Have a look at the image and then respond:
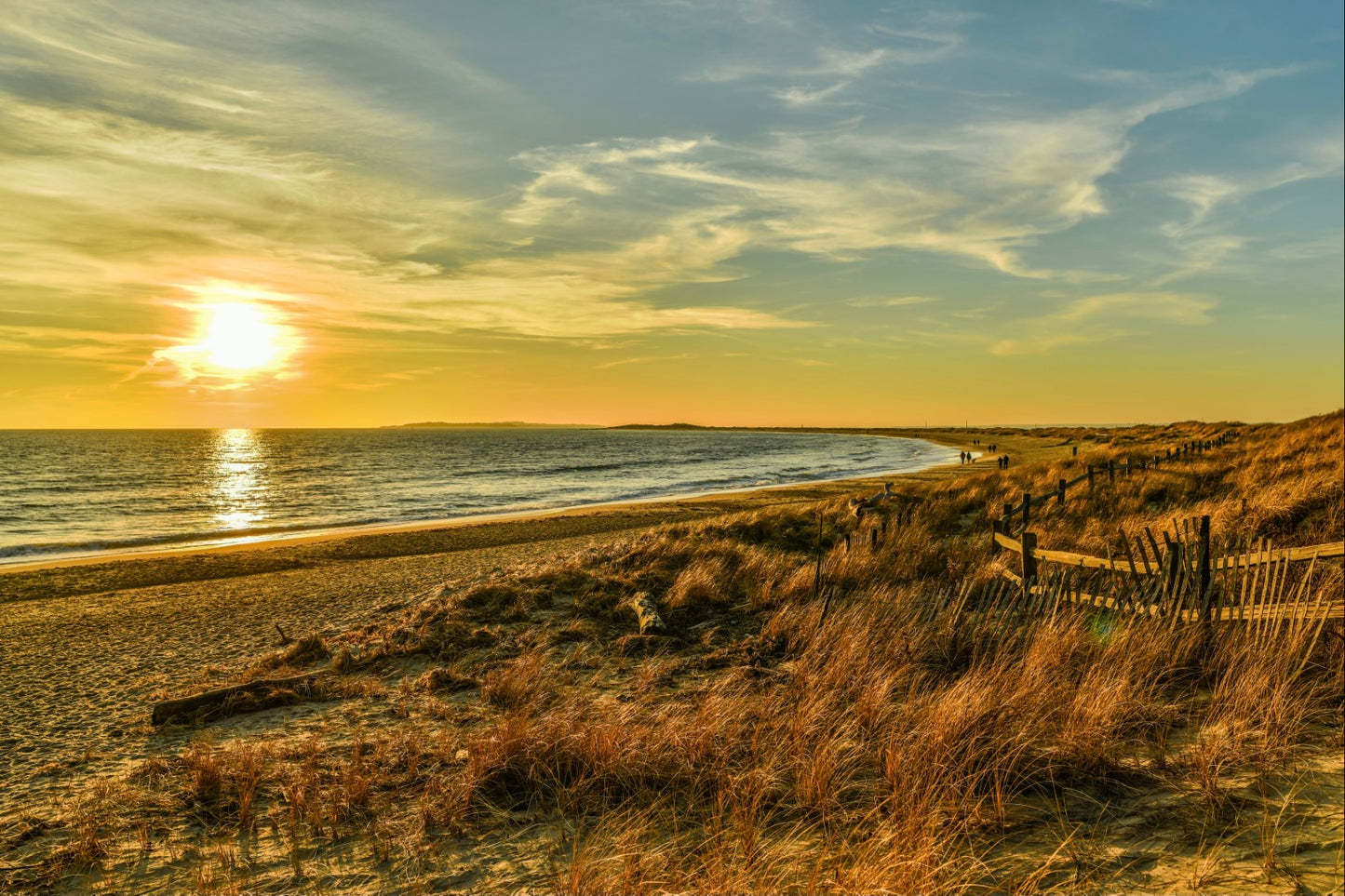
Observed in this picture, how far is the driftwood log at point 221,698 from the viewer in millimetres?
7844

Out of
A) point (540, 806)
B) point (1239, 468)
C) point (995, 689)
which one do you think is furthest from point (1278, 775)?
point (1239, 468)

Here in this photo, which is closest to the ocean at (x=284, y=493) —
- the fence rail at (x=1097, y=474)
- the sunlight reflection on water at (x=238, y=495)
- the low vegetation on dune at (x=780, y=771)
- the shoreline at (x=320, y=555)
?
the sunlight reflection on water at (x=238, y=495)

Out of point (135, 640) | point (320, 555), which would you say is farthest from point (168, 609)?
point (320, 555)

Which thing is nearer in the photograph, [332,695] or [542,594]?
[332,695]

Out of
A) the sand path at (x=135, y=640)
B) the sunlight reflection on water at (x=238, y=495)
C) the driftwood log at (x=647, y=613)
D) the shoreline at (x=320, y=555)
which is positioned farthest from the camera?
the sunlight reflection on water at (x=238, y=495)

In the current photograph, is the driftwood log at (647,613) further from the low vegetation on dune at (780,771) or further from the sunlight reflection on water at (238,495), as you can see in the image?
the sunlight reflection on water at (238,495)

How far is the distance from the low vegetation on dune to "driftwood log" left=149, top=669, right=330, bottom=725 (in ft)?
0.81

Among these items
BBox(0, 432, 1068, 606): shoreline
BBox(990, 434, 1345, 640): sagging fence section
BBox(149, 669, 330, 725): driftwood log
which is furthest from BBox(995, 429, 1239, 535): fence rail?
BBox(0, 432, 1068, 606): shoreline

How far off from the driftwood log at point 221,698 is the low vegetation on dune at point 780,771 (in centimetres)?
25

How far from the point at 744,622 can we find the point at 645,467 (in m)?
59.6

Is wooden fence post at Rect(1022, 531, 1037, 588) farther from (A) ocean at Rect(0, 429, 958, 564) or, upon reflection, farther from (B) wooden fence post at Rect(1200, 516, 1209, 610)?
(A) ocean at Rect(0, 429, 958, 564)

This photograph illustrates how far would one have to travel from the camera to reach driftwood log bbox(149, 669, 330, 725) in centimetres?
784

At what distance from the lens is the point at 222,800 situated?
555 cm

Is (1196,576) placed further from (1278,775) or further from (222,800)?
(222,800)
